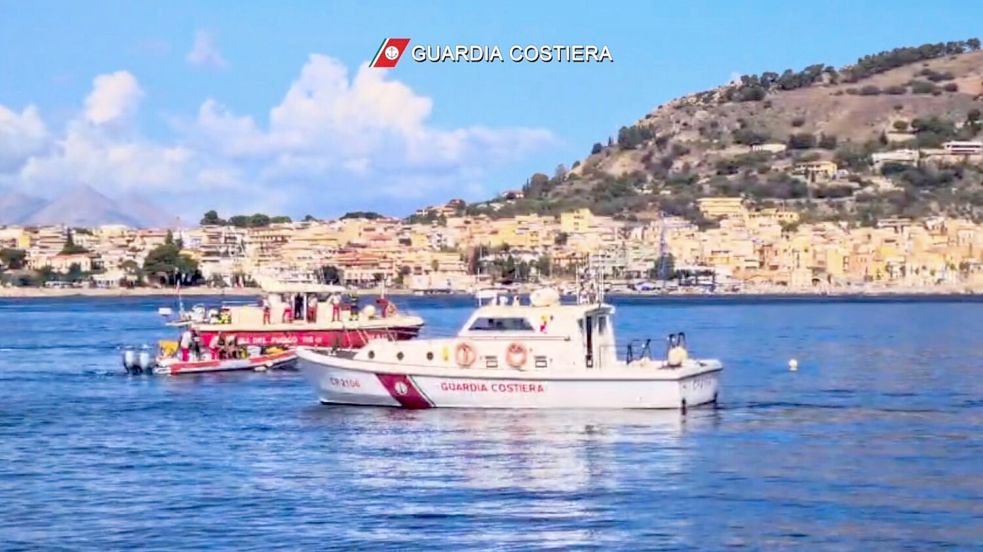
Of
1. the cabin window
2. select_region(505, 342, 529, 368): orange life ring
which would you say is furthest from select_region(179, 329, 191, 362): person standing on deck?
select_region(505, 342, 529, 368): orange life ring

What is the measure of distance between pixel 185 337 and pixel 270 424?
1829 cm

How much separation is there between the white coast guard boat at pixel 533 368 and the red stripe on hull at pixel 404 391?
0.02m

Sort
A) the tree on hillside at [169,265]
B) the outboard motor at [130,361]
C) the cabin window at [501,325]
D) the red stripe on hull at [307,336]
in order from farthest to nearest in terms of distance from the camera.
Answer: the tree on hillside at [169,265] → the red stripe on hull at [307,336] → the outboard motor at [130,361] → the cabin window at [501,325]

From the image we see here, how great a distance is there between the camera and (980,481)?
26.4m

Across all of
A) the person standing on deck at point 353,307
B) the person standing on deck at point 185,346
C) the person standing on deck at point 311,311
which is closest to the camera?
the person standing on deck at point 185,346

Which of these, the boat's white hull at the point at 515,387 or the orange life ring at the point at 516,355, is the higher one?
the orange life ring at the point at 516,355

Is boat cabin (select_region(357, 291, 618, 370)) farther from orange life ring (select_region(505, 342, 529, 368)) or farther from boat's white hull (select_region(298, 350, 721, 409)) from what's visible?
boat's white hull (select_region(298, 350, 721, 409))

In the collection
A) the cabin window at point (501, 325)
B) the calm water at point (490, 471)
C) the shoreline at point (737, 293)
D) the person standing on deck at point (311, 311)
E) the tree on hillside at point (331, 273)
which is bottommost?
the calm water at point (490, 471)

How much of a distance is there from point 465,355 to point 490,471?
770 cm

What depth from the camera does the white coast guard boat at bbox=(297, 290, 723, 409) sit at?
112 feet

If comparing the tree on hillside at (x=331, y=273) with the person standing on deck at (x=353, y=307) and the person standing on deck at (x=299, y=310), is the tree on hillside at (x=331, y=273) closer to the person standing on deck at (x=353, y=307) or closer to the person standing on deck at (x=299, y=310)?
the person standing on deck at (x=353, y=307)

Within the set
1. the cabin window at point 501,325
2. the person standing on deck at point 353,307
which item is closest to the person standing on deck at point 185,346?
the person standing on deck at point 353,307

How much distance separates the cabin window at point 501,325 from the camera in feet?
114

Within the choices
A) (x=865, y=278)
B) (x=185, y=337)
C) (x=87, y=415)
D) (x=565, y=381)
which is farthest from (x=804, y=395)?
(x=865, y=278)
